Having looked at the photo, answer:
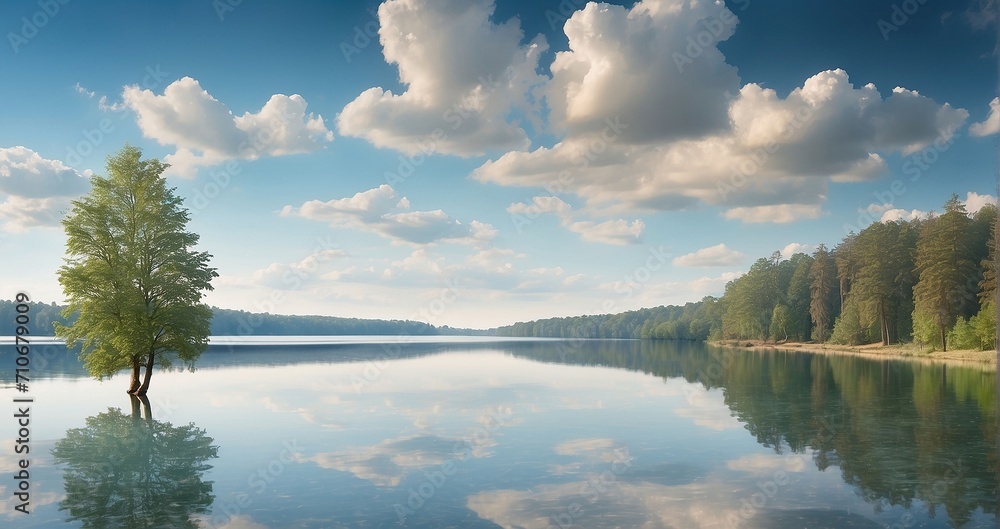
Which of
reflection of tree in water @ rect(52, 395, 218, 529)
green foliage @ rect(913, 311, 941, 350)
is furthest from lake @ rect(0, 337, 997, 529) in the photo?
green foliage @ rect(913, 311, 941, 350)

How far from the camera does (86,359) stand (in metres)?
39.2

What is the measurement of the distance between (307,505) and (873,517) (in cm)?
1283

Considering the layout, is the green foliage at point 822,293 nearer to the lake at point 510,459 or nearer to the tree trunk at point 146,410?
the lake at point 510,459

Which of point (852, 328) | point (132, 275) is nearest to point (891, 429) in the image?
point (132, 275)

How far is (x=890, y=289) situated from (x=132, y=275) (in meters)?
101

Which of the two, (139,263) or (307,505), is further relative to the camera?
(139,263)

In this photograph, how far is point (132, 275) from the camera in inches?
1571

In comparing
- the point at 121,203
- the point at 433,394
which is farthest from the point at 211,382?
the point at 433,394

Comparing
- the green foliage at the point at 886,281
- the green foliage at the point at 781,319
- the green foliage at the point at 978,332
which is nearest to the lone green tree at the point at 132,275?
the green foliage at the point at 978,332

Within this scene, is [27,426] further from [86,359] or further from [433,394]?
[433,394]

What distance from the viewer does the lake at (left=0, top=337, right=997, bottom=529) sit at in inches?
577

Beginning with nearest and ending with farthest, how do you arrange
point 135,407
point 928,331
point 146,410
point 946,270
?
point 146,410
point 135,407
point 946,270
point 928,331

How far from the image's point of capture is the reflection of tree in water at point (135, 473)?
1465cm

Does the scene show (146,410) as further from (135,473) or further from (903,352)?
(903,352)
